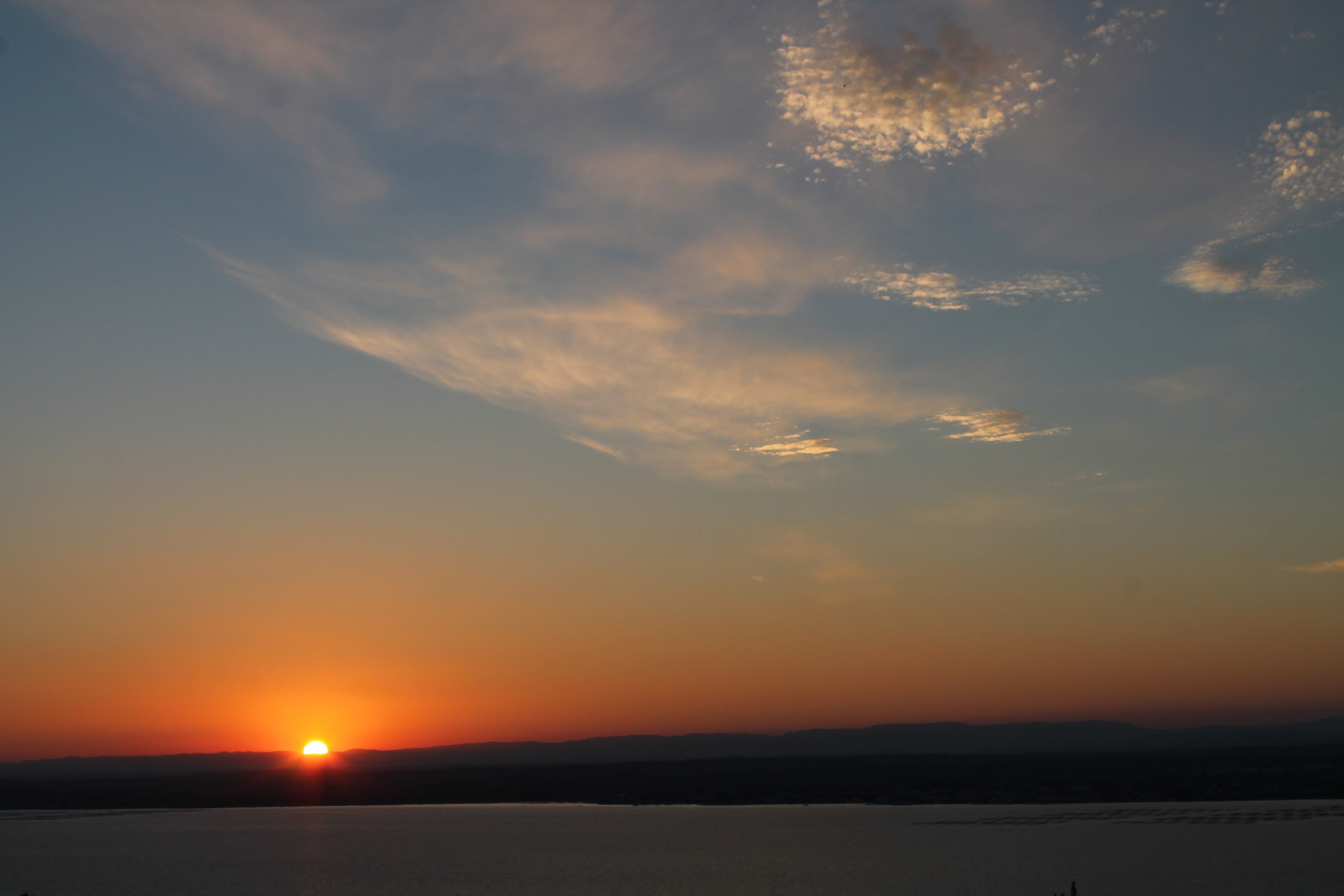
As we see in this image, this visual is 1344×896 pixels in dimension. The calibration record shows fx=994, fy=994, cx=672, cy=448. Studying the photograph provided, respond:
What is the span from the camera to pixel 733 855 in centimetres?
10106

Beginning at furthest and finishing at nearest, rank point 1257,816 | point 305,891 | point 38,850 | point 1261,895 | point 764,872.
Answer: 1. point 1257,816
2. point 38,850
3. point 764,872
4. point 305,891
5. point 1261,895

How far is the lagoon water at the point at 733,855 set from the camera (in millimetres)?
74925

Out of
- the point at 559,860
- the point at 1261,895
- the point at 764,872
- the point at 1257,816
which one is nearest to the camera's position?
the point at 1261,895

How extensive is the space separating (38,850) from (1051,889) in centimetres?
11771

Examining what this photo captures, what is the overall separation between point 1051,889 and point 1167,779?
483 ft

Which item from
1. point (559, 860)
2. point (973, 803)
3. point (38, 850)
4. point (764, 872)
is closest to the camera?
point (764, 872)

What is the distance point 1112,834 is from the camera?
111188mm

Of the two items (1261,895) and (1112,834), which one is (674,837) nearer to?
(1112,834)

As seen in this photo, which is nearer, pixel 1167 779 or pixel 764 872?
pixel 764 872

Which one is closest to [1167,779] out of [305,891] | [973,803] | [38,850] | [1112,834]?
[973,803]

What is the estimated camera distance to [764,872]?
3322 inches

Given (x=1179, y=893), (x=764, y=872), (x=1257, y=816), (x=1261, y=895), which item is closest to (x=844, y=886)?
(x=764, y=872)

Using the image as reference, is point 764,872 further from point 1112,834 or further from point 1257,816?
point 1257,816

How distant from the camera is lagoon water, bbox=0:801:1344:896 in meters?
74.9
